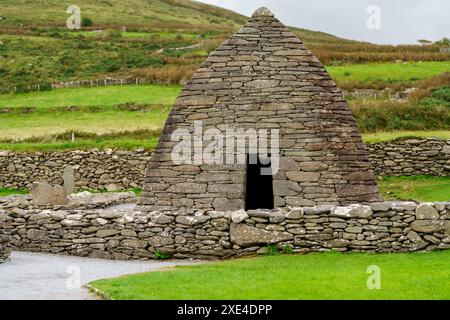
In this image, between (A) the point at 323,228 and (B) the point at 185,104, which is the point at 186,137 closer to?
(B) the point at 185,104

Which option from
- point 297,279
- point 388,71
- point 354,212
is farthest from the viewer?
point 388,71

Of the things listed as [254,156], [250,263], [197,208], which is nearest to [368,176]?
[254,156]

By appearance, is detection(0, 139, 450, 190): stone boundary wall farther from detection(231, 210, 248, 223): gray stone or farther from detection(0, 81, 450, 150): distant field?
detection(231, 210, 248, 223): gray stone

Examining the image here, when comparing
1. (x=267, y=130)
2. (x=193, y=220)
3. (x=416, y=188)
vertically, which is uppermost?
(x=267, y=130)

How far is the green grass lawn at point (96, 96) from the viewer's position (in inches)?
1945

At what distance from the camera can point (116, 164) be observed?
113 ft

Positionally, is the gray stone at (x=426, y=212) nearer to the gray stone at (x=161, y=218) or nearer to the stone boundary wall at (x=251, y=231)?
the stone boundary wall at (x=251, y=231)

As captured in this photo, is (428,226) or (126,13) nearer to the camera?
(428,226)

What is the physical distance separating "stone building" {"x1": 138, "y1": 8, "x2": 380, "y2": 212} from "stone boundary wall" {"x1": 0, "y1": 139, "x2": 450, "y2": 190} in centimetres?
1345

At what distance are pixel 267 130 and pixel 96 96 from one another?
34.1 meters

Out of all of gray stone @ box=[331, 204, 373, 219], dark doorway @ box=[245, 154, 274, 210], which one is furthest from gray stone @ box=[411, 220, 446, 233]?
dark doorway @ box=[245, 154, 274, 210]

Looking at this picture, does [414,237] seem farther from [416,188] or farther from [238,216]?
[416,188]

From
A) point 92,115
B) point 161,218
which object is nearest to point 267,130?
point 161,218

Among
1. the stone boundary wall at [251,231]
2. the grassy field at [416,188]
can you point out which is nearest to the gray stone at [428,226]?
the stone boundary wall at [251,231]
